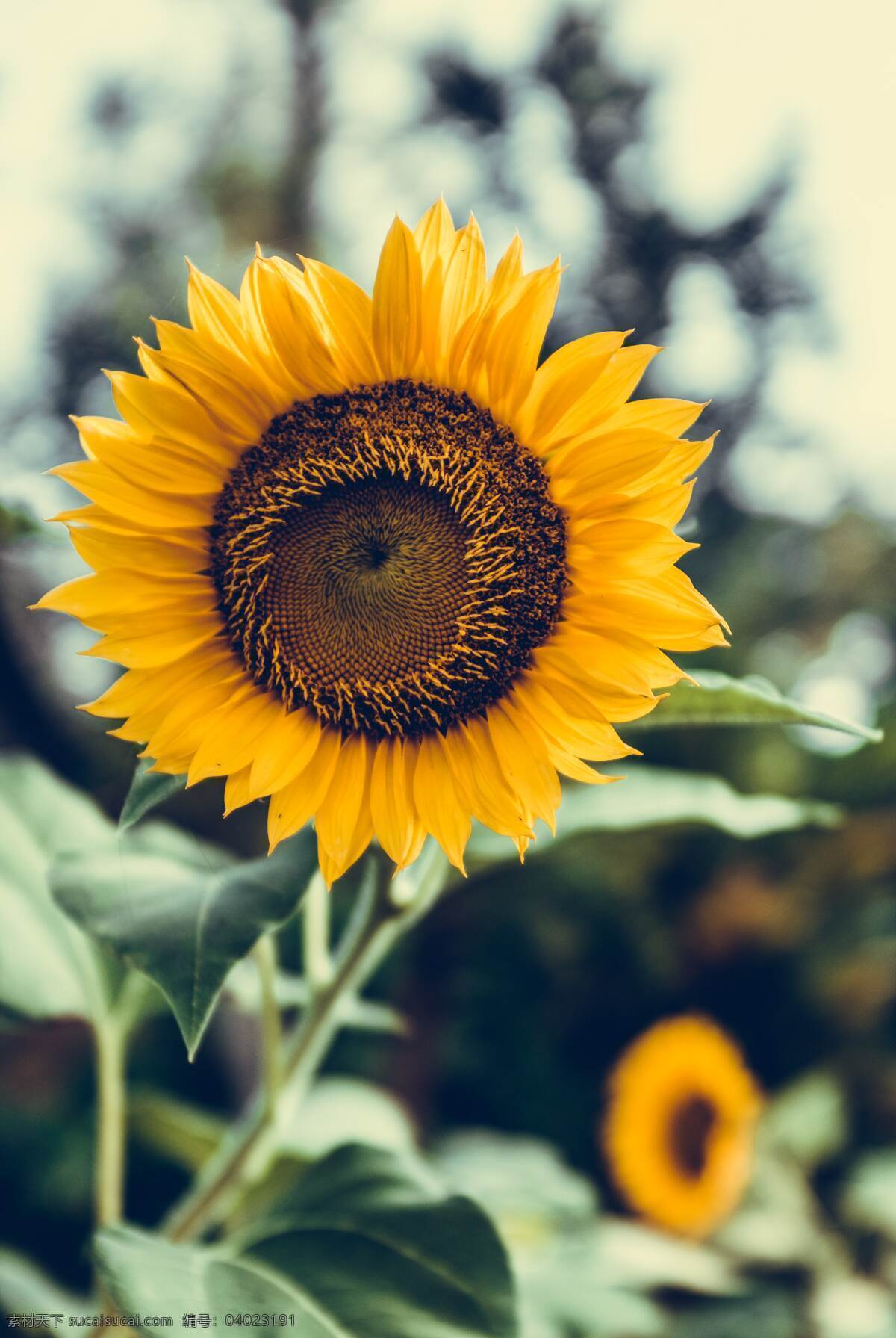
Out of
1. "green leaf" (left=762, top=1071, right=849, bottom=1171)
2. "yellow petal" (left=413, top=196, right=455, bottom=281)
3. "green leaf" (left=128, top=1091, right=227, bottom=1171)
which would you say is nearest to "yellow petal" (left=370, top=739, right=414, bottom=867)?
"yellow petal" (left=413, top=196, right=455, bottom=281)

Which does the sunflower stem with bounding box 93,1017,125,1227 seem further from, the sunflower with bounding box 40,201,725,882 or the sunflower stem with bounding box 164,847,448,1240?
the sunflower with bounding box 40,201,725,882

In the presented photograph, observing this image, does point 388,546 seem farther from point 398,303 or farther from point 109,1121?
point 109,1121

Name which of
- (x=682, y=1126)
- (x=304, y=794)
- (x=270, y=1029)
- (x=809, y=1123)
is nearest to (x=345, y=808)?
(x=304, y=794)

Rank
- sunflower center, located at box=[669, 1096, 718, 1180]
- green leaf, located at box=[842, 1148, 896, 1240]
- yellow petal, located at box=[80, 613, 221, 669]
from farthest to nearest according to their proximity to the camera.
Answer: sunflower center, located at box=[669, 1096, 718, 1180] < green leaf, located at box=[842, 1148, 896, 1240] < yellow petal, located at box=[80, 613, 221, 669]

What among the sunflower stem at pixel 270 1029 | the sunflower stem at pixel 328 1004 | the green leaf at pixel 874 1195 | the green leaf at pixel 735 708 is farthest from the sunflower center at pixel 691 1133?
the green leaf at pixel 735 708

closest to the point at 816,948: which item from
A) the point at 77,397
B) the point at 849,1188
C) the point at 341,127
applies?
the point at 849,1188

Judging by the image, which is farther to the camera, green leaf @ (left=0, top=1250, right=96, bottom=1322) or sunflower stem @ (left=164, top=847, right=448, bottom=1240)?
green leaf @ (left=0, top=1250, right=96, bottom=1322)

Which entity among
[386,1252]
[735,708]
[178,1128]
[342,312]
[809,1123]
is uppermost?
[342,312]

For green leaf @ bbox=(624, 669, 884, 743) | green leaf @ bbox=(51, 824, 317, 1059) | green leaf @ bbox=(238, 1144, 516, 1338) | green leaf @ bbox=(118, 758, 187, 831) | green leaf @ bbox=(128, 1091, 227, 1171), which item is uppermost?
green leaf @ bbox=(624, 669, 884, 743)
